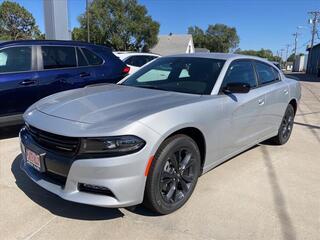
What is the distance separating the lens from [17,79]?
5508 mm

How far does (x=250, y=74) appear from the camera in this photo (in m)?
4.84

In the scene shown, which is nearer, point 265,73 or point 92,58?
point 265,73

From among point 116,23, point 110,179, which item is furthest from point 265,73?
point 116,23

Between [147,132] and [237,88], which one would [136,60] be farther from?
[147,132]

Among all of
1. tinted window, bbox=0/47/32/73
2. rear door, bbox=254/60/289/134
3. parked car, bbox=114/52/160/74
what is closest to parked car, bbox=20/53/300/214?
rear door, bbox=254/60/289/134

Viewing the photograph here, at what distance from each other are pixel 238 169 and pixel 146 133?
2188 millimetres

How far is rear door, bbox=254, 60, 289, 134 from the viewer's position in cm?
498

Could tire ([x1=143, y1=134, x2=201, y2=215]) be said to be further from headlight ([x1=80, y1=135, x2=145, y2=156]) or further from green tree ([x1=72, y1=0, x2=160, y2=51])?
green tree ([x1=72, y1=0, x2=160, y2=51])

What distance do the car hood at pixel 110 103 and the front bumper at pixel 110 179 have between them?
35cm

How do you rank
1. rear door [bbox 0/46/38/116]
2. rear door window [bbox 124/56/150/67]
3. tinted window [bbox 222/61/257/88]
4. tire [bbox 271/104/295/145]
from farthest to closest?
rear door window [bbox 124/56/150/67] → tire [bbox 271/104/295/145] → rear door [bbox 0/46/38/116] → tinted window [bbox 222/61/257/88]

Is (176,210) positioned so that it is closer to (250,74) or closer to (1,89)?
(250,74)

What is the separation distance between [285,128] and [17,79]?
449cm

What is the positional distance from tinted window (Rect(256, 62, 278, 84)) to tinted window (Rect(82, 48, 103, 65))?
A: 10.1 feet

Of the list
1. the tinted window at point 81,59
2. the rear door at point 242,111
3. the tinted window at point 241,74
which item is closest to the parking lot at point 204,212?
the rear door at point 242,111
